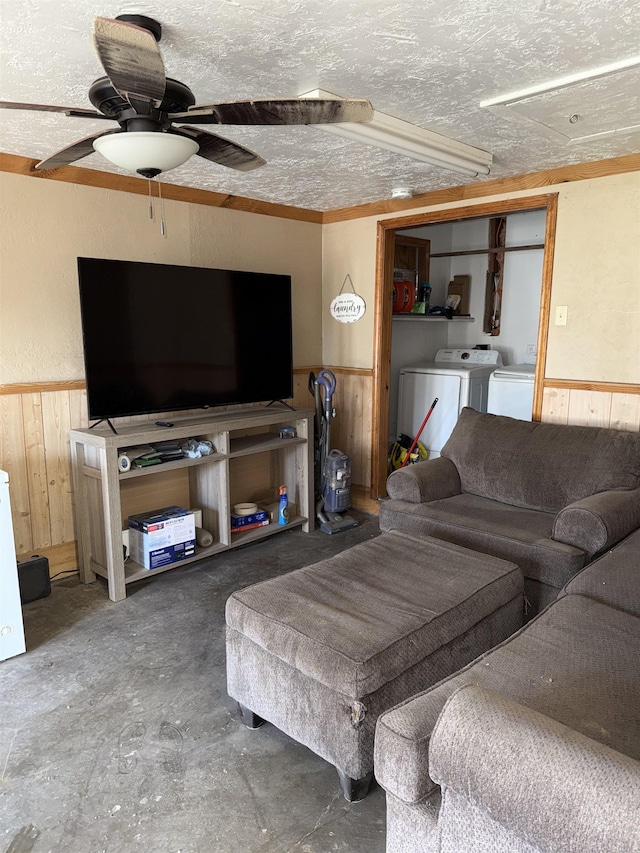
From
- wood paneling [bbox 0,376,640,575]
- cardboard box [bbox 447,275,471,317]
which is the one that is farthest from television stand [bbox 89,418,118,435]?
cardboard box [bbox 447,275,471,317]

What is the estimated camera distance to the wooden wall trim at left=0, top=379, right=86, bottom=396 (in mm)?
3141

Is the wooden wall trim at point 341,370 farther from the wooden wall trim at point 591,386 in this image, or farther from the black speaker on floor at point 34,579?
the black speaker on floor at point 34,579

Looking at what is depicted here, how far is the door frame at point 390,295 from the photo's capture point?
354cm

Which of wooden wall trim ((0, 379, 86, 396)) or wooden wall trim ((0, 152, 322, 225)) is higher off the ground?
wooden wall trim ((0, 152, 322, 225))

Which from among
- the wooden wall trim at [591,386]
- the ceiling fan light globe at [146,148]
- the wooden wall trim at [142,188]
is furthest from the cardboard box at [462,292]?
the ceiling fan light globe at [146,148]

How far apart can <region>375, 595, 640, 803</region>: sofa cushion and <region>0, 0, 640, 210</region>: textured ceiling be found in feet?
5.86

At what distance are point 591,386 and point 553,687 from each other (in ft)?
7.71

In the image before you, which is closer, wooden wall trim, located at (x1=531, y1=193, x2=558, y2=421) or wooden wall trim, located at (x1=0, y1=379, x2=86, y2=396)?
wooden wall trim, located at (x1=0, y1=379, x2=86, y2=396)

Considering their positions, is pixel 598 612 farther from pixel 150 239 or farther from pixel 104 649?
pixel 150 239

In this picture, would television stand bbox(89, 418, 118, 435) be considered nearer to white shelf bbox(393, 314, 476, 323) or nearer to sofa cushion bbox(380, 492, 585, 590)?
sofa cushion bbox(380, 492, 585, 590)

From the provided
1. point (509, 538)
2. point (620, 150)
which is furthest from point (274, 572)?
point (620, 150)

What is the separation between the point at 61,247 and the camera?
3.27m

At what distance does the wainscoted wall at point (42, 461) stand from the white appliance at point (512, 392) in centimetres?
289

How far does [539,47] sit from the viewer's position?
6.09 feet
